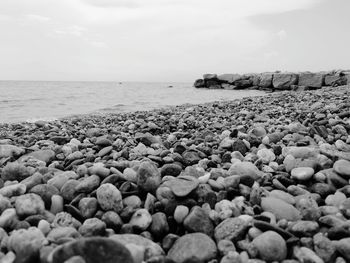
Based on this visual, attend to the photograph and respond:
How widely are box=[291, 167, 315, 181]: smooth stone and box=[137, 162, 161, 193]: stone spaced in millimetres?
927

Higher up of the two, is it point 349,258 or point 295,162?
point 295,162

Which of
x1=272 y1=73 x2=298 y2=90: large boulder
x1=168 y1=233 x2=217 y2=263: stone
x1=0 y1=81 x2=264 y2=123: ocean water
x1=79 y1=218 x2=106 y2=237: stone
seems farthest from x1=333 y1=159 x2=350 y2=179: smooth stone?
x1=272 y1=73 x2=298 y2=90: large boulder

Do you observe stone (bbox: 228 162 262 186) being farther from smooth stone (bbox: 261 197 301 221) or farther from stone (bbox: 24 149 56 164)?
stone (bbox: 24 149 56 164)

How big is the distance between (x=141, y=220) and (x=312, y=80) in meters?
32.0

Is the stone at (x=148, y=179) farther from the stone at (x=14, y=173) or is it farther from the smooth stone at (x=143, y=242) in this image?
the stone at (x=14, y=173)

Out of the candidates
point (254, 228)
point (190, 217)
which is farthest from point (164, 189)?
point (254, 228)

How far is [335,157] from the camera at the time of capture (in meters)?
2.45

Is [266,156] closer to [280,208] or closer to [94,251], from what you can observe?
[280,208]

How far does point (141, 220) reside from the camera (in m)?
1.65

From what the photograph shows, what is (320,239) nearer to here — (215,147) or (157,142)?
(215,147)

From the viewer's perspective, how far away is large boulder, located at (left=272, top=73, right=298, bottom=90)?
31812 millimetres

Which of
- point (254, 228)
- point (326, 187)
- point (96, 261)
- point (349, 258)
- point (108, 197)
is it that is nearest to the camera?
point (96, 261)

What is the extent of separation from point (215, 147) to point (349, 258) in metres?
2.01

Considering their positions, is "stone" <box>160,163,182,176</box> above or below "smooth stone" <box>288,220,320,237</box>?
above
